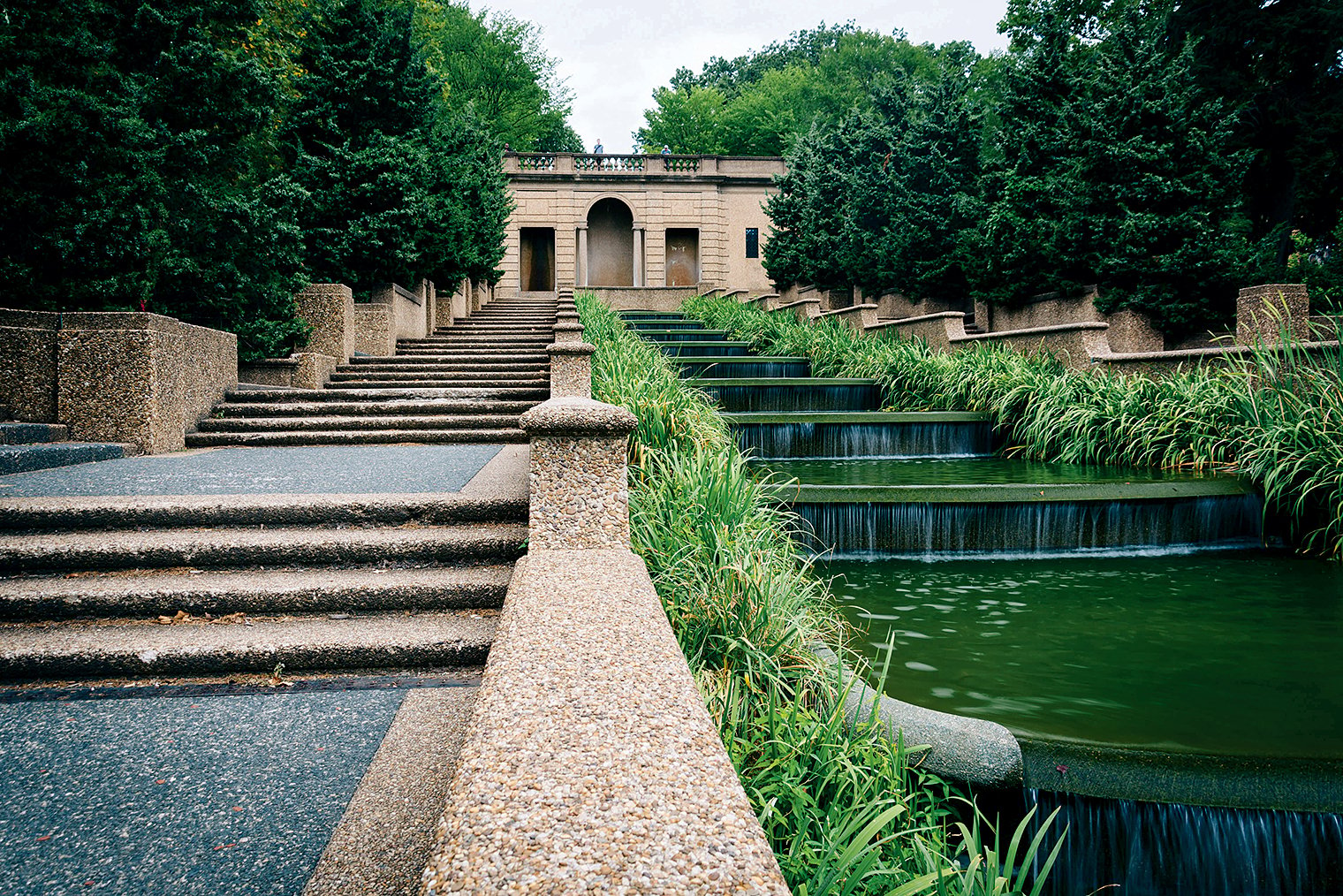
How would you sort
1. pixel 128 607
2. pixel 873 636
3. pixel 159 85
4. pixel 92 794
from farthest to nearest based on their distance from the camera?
pixel 159 85 < pixel 873 636 < pixel 128 607 < pixel 92 794

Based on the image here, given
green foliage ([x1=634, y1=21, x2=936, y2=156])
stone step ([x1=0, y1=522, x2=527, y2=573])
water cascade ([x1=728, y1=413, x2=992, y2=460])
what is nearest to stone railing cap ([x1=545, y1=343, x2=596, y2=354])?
water cascade ([x1=728, y1=413, x2=992, y2=460])

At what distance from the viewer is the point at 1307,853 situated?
302cm

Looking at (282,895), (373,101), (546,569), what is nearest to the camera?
(282,895)

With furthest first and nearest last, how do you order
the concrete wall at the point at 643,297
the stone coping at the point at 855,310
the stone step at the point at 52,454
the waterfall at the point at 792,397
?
the concrete wall at the point at 643,297 < the stone coping at the point at 855,310 < the waterfall at the point at 792,397 < the stone step at the point at 52,454

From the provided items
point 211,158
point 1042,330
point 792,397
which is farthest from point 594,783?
point 1042,330

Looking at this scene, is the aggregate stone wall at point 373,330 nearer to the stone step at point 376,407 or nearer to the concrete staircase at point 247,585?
the stone step at point 376,407

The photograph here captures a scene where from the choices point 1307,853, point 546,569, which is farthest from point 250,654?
point 1307,853

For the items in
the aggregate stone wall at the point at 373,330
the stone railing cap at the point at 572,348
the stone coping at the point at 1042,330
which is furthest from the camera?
the aggregate stone wall at the point at 373,330

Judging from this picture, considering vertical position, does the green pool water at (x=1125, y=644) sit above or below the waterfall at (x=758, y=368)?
below

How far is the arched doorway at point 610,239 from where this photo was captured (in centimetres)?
3850

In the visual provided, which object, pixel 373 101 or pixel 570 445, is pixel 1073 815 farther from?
pixel 373 101

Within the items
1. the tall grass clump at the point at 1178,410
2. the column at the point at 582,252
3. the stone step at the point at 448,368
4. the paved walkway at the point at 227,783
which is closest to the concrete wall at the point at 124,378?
the stone step at the point at 448,368

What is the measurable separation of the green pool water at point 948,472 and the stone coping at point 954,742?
13.4 feet

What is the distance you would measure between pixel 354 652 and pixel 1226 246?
1352 cm
